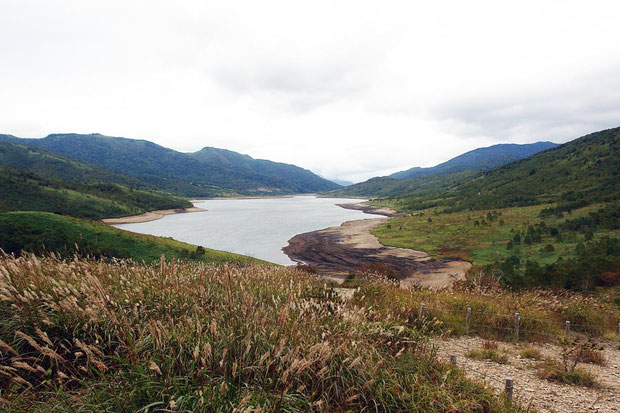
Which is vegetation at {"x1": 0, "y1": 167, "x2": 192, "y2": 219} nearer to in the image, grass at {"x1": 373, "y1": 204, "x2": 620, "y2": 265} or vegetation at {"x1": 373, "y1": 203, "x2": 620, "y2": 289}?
grass at {"x1": 373, "y1": 204, "x2": 620, "y2": 265}

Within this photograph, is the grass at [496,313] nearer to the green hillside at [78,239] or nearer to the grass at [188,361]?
the grass at [188,361]

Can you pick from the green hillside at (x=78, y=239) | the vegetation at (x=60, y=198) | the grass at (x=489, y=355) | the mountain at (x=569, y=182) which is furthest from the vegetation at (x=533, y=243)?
the vegetation at (x=60, y=198)

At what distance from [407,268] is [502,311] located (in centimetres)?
3480

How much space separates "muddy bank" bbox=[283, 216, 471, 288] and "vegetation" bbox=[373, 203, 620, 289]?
3801 millimetres

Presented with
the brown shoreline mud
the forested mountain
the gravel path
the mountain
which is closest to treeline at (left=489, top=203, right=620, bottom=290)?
the brown shoreline mud

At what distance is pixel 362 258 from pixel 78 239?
41.9m

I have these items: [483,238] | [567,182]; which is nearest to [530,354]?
[483,238]

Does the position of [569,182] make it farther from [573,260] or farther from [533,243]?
[573,260]

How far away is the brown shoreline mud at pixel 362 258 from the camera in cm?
4097

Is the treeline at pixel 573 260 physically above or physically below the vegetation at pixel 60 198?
below

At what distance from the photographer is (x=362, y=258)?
176ft

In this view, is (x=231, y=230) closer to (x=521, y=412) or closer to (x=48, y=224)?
(x=48, y=224)

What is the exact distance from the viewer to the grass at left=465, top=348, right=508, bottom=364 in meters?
→ 8.56

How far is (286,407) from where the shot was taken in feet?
11.7
